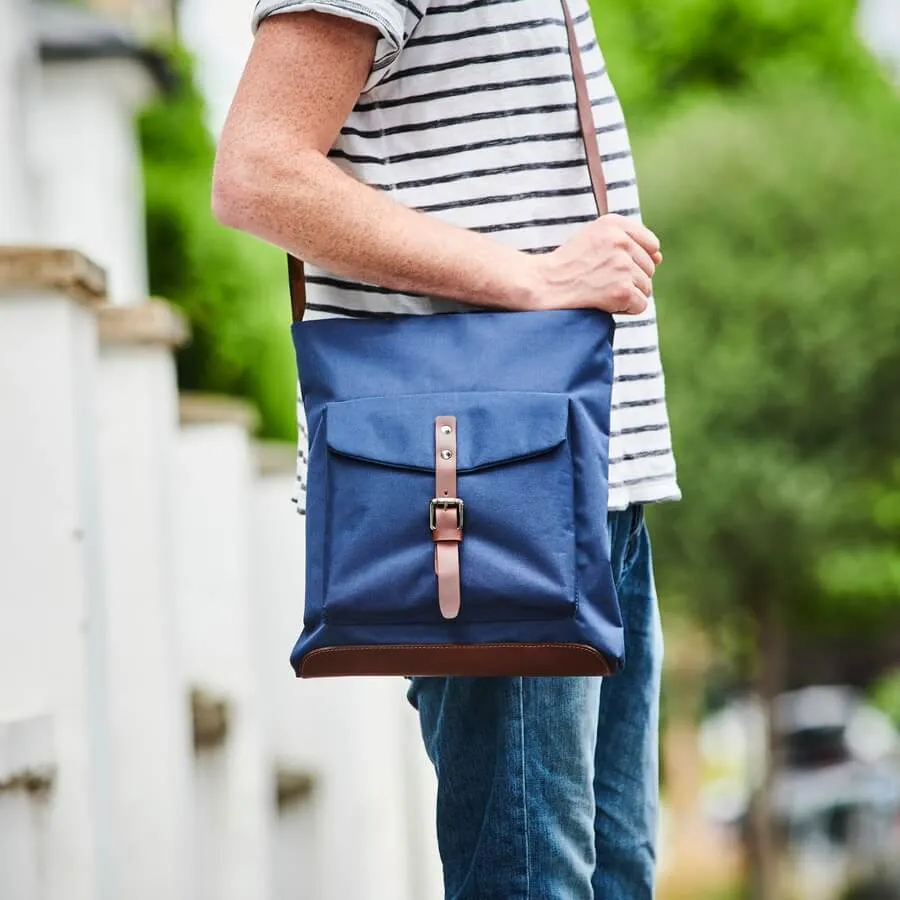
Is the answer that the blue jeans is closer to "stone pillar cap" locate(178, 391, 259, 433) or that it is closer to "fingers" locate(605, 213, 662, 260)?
"fingers" locate(605, 213, 662, 260)

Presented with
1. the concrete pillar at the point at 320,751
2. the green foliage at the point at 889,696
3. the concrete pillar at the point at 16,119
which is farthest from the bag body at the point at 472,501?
the green foliage at the point at 889,696

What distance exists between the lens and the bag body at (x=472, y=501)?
4.98 feet

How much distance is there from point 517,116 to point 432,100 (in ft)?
0.31

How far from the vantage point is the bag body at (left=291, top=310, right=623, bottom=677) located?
1.52m

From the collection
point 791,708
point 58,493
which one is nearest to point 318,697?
point 58,493

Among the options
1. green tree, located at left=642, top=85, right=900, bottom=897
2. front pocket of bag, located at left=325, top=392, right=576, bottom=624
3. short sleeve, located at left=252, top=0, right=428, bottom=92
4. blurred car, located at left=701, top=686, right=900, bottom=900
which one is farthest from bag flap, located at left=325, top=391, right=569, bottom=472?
blurred car, located at left=701, top=686, right=900, bottom=900

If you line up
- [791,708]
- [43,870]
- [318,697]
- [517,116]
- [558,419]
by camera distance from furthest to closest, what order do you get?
[791,708]
[318,697]
[43,870]
[517,116]
[558,419]

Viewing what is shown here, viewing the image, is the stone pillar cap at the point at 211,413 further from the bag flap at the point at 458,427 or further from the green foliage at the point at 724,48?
the green foliage at the point at 724,48

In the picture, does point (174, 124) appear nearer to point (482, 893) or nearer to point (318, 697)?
point (318, 697)

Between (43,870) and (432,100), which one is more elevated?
(432,100)

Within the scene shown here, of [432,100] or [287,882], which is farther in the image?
[287,882]

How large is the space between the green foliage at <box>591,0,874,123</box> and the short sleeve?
1946cm

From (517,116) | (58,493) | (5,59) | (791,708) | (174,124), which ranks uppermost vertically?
(174,124)

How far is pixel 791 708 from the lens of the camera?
1232 inches
